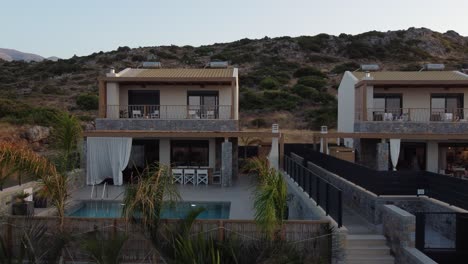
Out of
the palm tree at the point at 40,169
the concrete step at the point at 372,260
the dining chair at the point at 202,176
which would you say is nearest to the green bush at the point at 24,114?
the dining chair at the point at 202,176

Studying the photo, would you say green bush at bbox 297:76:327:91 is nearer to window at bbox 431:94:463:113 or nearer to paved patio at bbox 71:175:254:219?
window at bbox 431:94:463:113

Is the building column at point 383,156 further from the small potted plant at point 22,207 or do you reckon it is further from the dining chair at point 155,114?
the small potted plant at point 22,207

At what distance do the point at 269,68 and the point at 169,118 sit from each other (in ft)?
152

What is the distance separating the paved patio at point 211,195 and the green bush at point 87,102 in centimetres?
2877

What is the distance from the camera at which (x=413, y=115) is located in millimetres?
22203

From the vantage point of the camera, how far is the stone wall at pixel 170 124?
19656 millimetres

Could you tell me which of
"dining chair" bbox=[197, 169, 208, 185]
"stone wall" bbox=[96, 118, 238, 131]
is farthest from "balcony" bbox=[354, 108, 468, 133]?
"dining chair" bbox=[197, 169, 208, 185]

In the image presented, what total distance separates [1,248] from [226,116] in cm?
1478

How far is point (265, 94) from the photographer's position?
169 feet

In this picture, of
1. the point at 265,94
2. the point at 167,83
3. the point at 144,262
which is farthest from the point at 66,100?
the point at 144,262

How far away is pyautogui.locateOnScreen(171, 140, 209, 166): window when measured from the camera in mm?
21391

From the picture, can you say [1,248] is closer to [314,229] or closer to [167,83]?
[314,229]

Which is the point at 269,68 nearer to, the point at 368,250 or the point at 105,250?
the point at 368,250

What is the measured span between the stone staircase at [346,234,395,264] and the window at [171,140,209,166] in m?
12.1
